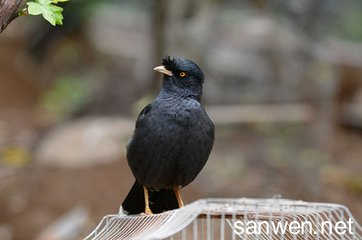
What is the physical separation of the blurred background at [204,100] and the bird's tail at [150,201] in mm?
3140

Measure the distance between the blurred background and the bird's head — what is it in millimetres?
3685

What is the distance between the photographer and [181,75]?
5.88 metres

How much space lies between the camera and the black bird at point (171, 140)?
548cm

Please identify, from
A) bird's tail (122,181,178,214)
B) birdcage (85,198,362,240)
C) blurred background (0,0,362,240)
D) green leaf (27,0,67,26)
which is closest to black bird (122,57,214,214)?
bird's tail (122,181,178,214)

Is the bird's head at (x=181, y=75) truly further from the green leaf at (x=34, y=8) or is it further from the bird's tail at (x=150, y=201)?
the green leaf at (x=34, y=8)

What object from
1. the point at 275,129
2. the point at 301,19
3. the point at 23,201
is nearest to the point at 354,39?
the point at 301,19

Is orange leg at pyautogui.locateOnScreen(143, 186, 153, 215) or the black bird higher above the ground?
the black bird

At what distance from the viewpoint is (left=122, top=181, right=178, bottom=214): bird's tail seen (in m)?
5.83

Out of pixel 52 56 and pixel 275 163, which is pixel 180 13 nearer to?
pixel 275 163

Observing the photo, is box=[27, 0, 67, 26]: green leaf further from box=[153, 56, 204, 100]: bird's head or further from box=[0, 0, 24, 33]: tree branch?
box=[153, 56, 204, 100]: bird's head

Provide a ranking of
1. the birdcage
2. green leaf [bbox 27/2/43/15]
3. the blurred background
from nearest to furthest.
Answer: green leaf [bbox 27/2/43/15]
the birdcage
the blurred background

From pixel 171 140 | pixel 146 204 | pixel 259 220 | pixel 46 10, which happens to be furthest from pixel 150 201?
pixel 46 10

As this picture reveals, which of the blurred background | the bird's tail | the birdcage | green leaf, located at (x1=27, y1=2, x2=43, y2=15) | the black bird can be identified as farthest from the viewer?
the blurred background

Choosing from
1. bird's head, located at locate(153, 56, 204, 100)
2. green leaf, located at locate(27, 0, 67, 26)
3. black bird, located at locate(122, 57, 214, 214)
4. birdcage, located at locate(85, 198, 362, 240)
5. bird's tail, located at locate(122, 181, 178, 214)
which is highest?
green leaf, located at locate(27, 0, 67, 26)
